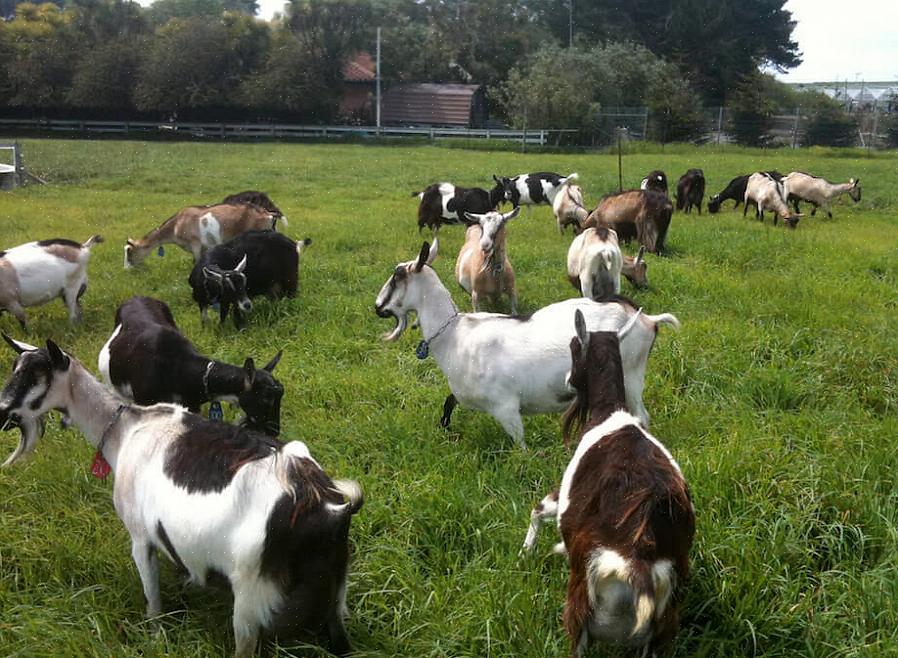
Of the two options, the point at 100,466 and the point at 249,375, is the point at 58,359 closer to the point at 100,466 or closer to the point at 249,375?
the point at 100,466

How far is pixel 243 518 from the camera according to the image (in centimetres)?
254

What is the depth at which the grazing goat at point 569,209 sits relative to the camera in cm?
1134

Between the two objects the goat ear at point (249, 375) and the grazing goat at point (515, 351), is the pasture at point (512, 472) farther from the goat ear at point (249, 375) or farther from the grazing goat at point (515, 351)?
the goat ear at point (249, 375)

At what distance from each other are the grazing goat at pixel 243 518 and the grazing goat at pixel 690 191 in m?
12.7

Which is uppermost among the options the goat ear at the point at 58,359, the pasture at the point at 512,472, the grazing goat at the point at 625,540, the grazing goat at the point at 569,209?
the grazing goat at the point at 569,209

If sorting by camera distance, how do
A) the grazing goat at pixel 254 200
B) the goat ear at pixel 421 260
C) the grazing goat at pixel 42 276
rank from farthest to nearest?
the grazing goat at pixel 254 200 < the grazing goat at pixel 42 276 < the goat ear at pixel 421 260

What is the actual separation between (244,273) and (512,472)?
4.11 meters

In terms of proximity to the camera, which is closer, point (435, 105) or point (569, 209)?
point (569, 209)

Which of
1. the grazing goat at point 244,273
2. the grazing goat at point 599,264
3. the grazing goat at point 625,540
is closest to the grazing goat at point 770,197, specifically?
the grazing goat at point 599,264

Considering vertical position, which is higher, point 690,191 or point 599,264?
point 690,191

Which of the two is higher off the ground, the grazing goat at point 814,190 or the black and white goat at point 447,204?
the grazing goat at point 814,190

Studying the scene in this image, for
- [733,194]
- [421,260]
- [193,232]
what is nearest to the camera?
[421,260]

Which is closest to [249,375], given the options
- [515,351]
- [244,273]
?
[515,351]

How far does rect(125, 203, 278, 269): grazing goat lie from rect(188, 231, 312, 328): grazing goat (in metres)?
1.36
